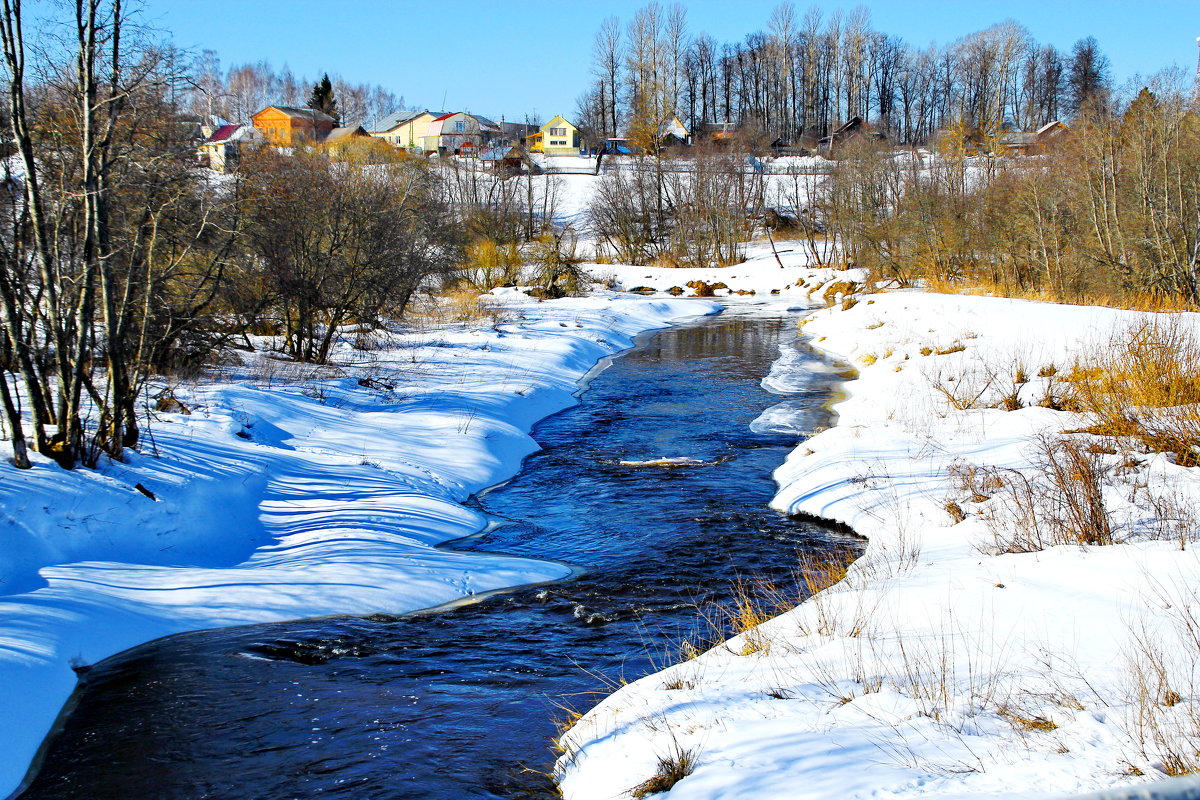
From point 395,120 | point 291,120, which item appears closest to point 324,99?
point 395,120

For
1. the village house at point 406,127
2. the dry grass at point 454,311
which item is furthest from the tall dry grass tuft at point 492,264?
the village house at point 406,127

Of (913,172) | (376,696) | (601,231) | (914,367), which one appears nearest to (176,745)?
(376,696)

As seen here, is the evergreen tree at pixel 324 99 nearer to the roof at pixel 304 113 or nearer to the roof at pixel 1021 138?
the roof at pixel 304 113

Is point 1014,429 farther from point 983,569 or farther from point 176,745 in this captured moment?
point 176,745

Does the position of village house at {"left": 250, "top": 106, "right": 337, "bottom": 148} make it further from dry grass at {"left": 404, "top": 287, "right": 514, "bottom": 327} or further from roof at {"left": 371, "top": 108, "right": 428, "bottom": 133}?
dry grass at {"left": 404, "top": 287, "right": 514, "bottom": 327}

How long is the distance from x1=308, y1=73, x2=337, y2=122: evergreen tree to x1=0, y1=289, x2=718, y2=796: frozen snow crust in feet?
302

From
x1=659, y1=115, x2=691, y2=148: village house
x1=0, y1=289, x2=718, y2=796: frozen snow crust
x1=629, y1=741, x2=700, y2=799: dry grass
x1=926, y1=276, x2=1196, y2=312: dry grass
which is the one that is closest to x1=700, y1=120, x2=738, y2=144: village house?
x1=659, y1=115, x2=691, y2=148: village house

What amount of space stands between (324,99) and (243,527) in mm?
101358

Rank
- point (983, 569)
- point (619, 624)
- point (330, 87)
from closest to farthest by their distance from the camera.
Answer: point (983, 569) < point (619, 624) < point (330, 87)

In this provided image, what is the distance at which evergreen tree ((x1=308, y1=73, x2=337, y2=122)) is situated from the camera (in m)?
98.6

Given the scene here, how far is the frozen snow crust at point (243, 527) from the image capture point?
6547mm

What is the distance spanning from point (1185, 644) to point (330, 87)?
A: 11111 centimetres

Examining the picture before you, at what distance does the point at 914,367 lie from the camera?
18328mm

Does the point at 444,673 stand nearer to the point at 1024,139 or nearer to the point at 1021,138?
the point at 1024,139
